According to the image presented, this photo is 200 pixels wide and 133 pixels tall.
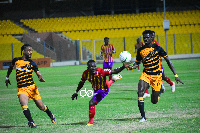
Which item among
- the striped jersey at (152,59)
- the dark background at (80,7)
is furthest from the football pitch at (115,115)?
the dark background at (80,7)

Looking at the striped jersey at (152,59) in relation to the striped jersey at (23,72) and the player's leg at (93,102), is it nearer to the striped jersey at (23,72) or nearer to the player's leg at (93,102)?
Result: the player's leg at (93,102)

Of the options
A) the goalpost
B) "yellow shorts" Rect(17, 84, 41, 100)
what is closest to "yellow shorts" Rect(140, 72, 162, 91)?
"yellow shorts" Rect(17, 84, 41, 100)

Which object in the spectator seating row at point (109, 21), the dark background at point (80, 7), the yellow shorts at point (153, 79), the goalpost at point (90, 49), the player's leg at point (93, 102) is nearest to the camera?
the player's leg at point (93, 102)

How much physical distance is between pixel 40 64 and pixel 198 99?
26730 millimetres

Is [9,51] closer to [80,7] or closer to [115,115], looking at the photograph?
[80,7]

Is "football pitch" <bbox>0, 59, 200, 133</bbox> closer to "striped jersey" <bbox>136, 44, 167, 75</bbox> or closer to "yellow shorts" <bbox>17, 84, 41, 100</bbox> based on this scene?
"yellow shorts" <bbox>17, 84, 41, 100</bbox>

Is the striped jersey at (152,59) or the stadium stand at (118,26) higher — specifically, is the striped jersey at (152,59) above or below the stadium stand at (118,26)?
below

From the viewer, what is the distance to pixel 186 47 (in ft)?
131

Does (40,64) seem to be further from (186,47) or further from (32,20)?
(186,47)

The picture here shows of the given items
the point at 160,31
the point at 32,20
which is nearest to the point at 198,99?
the point at 160,31

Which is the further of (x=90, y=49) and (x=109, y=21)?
(x=109, y=21)

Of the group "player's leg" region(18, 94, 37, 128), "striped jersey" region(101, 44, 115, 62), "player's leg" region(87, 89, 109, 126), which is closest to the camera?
"player's leg" region(18, 94, 37, 128)

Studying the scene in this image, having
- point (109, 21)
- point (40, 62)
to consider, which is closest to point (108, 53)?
point (40, 62)

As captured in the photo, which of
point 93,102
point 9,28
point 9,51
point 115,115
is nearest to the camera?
point 93,102
